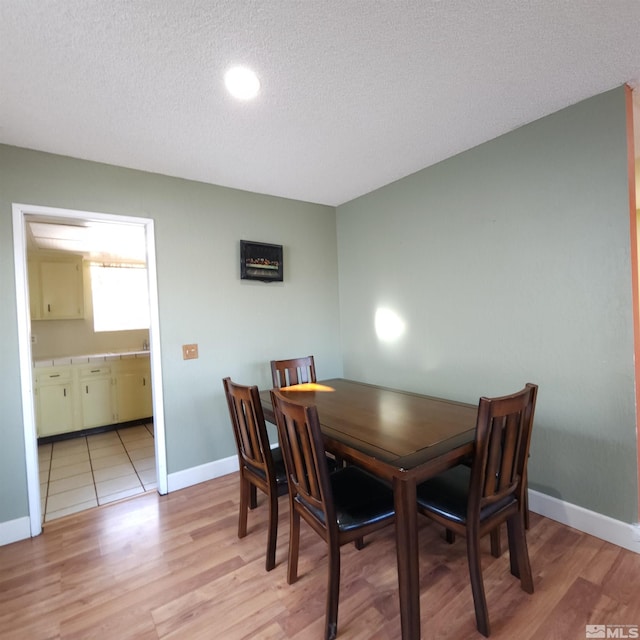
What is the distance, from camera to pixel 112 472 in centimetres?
291

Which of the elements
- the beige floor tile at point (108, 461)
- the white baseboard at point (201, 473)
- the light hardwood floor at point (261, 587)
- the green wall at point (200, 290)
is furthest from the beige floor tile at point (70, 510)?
the beige floor tile at point (108, 461)

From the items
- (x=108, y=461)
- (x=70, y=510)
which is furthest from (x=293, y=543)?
(x=108, y=461)

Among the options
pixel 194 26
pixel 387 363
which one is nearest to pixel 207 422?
pixel 387 363

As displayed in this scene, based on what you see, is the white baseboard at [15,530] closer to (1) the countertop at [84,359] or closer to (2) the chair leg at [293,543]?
(2) the chair leg at [293,543]

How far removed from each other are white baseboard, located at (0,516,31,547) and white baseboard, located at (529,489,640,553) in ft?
10.4

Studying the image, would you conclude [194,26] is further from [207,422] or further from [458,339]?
[207,422]

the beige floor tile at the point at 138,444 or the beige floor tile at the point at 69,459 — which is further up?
the beige floor tile at the point at 69,459

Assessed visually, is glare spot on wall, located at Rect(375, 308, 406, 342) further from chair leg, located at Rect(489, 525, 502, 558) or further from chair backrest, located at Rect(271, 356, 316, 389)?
chair leg, located at Rect(489, 525, 502, 558)

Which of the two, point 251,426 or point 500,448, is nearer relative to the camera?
point 500,448

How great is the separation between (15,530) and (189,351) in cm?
146

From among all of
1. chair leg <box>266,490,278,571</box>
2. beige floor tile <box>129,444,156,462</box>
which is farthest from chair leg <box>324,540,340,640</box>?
beige floor tile <box>129,444,156,462</box>

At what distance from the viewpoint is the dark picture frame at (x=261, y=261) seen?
290cm

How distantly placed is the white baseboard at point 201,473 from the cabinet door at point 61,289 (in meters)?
2.83

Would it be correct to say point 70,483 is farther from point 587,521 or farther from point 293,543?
point 587,521
